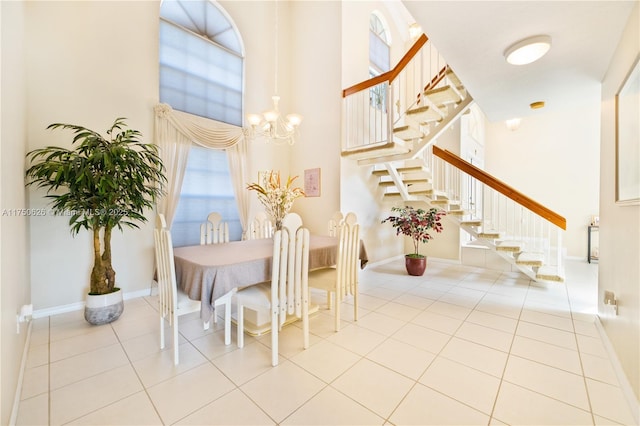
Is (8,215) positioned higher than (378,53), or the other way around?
(378,53)

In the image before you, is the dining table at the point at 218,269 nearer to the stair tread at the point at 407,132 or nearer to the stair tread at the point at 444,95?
the stair tread at the point at 407,132

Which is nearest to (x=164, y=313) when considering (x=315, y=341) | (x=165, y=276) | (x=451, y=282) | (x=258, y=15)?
(x=165, y=276)

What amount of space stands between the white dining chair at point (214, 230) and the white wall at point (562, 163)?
6155 mm

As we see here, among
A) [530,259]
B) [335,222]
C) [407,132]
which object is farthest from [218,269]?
[530,259]

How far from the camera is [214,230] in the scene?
3004mm

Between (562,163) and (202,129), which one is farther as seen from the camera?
(562,163)

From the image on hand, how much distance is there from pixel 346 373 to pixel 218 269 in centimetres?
112

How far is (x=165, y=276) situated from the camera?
1924 mm

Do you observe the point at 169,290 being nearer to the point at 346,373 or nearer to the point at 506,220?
the point at 346,373

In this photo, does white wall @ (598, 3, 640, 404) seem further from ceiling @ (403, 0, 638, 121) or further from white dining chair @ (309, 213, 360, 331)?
white dining chair @ (309, 213, 360, 331)

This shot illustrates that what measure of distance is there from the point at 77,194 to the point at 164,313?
1.38 meters

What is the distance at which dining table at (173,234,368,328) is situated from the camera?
172 cm

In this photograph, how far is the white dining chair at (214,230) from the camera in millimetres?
2971

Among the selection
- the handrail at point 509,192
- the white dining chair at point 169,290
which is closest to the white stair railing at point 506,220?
the handrail at point 509,192
